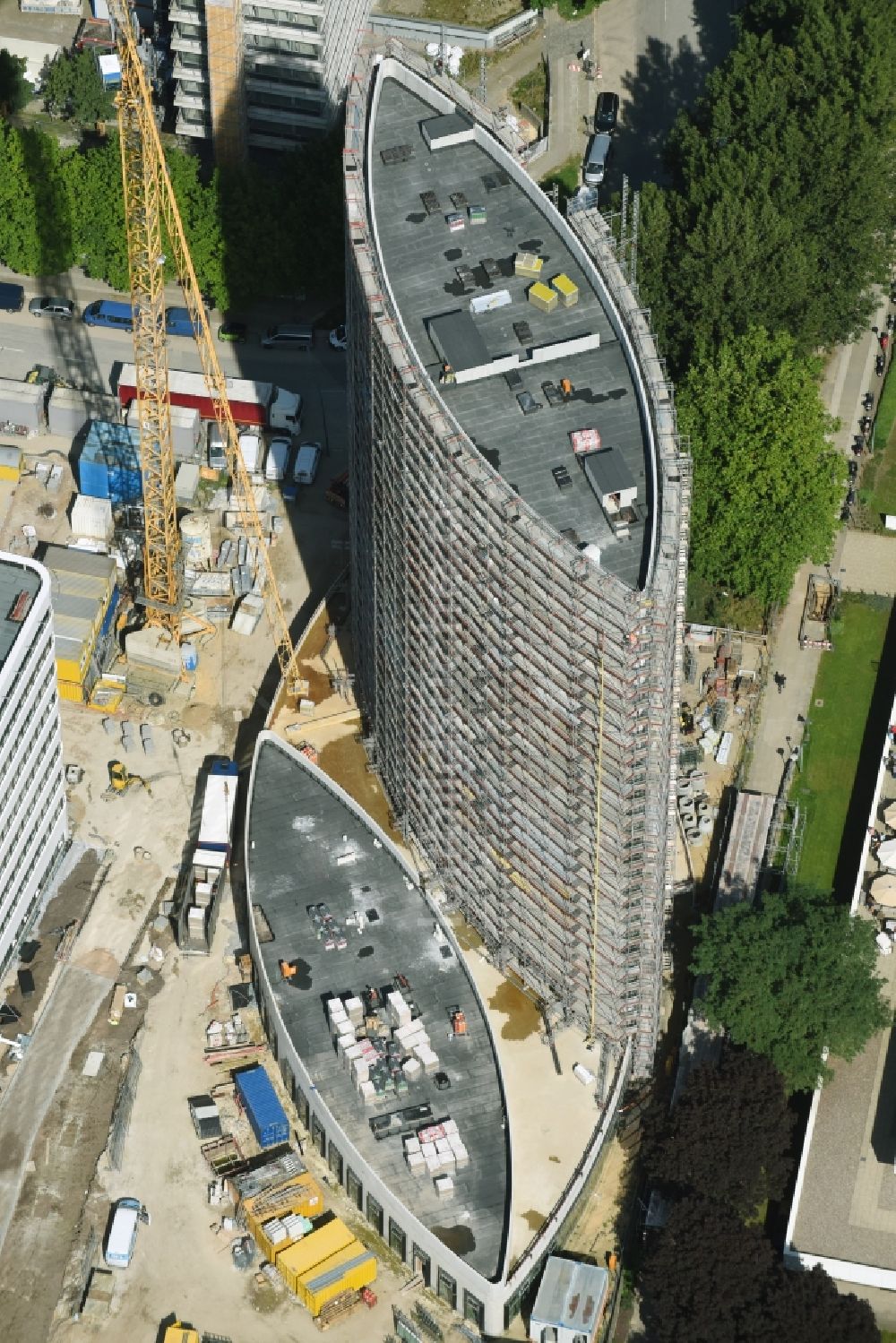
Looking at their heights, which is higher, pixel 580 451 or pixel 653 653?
pixel 580 451

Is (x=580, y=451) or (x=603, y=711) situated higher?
(x=580, y=451)

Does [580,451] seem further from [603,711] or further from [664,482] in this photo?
[603,711]

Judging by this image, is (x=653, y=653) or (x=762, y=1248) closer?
(x=653, y=653)

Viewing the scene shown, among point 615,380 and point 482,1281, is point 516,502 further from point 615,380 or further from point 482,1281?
point 482,1281

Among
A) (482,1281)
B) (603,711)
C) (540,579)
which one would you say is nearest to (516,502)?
(540,579)

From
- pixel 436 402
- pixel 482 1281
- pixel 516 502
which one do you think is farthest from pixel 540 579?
pixel 482 1281

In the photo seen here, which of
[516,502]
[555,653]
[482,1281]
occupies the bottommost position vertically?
[482,1281]

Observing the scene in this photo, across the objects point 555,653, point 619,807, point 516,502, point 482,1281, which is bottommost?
point 482,1281

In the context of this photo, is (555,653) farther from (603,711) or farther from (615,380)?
(615,380)

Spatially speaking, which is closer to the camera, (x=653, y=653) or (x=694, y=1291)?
(x=653, y=653)
